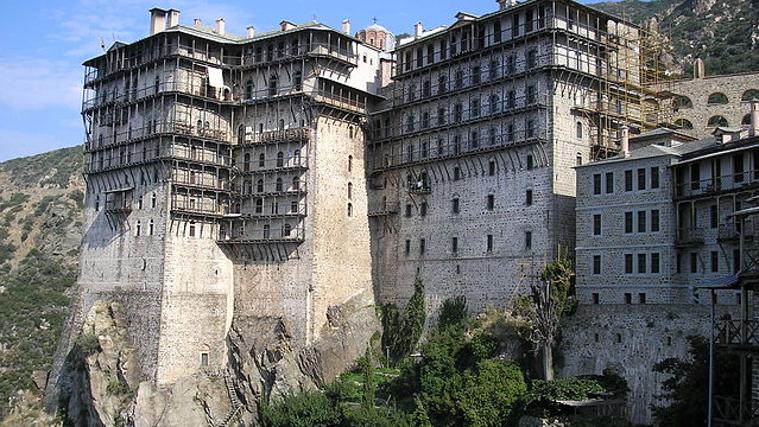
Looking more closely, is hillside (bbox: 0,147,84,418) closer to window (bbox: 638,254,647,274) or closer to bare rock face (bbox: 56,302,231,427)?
bare rock face (bbox: 56,302,231,427)

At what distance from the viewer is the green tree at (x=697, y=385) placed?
27484 mm

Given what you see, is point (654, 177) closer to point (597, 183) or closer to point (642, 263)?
point (597, 183)

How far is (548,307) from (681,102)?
2442 cm

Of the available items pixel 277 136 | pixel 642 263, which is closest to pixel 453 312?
pixel 642 263

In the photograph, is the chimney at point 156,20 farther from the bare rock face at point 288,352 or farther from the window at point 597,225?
the window at point 597,225

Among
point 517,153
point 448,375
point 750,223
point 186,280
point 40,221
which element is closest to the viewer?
point 750,223

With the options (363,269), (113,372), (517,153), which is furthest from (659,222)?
(113,372)

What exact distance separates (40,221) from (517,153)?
247 ft

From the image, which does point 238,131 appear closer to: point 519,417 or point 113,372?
point 113,372

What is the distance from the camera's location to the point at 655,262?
40312 mm

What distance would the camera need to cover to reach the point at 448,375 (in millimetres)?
43469

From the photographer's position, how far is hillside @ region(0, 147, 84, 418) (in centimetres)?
7856

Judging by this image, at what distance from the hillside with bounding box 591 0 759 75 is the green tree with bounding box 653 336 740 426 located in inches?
1793

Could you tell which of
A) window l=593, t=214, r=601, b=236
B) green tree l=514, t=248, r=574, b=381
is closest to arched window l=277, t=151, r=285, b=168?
green tree l=514, t=248, r=574, b=381
